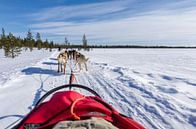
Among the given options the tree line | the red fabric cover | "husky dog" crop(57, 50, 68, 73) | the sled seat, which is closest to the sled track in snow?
the red fabric cover

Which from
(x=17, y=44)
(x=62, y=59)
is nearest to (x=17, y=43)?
(x=17, y=44)

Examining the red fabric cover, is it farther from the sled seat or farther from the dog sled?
the sled seat

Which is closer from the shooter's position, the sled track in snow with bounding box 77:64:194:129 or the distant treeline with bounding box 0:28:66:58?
the sled track in snow with bounding box 77:64:194:129

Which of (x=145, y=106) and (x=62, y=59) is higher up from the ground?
(x=62, y=59)

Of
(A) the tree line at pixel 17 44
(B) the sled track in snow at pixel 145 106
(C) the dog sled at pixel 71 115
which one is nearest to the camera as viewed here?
(C) the dog sled at pixel 71 115

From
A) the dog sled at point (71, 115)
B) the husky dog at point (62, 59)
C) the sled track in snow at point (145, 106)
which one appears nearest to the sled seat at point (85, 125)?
the dog sled at point (71, 115)

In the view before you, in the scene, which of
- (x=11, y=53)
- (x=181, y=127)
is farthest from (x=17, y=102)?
(x=11, y=53)

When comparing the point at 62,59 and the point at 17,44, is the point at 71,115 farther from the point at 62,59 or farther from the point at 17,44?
the point at 17,44

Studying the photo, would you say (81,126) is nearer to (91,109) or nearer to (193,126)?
(91,109)

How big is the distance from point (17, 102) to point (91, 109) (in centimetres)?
481

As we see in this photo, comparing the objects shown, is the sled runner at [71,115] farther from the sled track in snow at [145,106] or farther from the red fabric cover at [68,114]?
the sled track in snow at [145,106]

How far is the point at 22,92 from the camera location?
7883 mm

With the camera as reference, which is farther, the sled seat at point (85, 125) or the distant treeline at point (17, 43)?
the distant treeline at point (17, 43)

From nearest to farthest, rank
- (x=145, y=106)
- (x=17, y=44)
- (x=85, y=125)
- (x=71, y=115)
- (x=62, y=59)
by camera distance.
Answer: (x=85, y=125) → (x=71, y=115) → (x=145, y=106) → (x=62, y=59) → (x=17, y=44)
